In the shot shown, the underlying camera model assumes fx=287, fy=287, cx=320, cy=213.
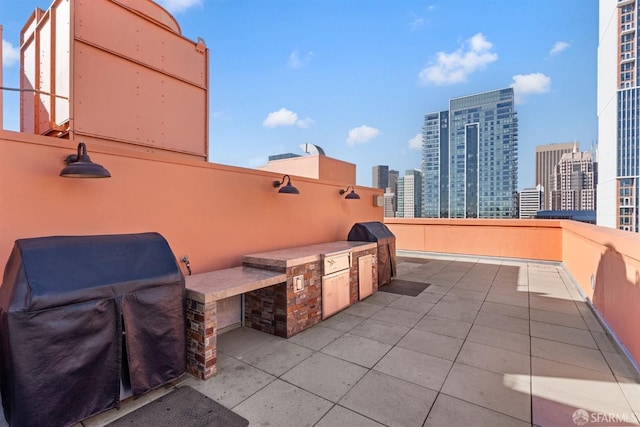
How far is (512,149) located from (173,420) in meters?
50.2

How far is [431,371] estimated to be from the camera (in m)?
2.79

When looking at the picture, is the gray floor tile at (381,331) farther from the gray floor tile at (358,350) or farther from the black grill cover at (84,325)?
the black grill cover at (84,325)

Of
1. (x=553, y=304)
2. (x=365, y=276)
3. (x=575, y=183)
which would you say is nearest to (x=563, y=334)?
(x=553, y=304)

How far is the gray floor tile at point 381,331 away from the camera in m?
3.56

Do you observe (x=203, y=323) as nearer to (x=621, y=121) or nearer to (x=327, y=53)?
(x=327, y=53)

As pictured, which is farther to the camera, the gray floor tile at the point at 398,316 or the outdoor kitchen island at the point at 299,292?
the gray floor tile at the point at 398,316

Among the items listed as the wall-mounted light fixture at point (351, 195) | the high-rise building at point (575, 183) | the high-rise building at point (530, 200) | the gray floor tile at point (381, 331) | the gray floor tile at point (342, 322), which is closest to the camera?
the gray floor tile at point (381, 331)

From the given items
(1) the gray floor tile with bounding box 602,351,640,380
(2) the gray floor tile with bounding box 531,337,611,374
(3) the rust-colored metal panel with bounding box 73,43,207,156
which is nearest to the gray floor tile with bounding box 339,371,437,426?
(2) the gray floor tile with bounding box 531,337,611,374

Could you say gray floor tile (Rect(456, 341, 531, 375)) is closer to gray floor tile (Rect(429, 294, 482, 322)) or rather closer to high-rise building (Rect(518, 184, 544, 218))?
gray floor tile (Rect(429, 294, 482, 322))

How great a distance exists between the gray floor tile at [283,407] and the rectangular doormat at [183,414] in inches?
4.2

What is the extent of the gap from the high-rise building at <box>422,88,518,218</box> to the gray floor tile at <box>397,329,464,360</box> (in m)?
38.7

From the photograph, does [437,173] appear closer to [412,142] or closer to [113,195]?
[412,142]

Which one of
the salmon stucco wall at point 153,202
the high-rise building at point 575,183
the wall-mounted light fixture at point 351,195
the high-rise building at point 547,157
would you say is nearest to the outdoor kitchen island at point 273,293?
the salmon stucco wall at point 153,202

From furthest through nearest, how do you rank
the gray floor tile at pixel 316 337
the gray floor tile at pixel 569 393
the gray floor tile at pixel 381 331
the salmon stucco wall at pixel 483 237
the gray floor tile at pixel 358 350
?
the salmon stucco wall at pixel 483 237, the gray floor tile at pixel 381 331, the gray floor tile at pixel 316 337, the gray floor tile at pixel 358 350, the gray floor tile at pixel 569 393
